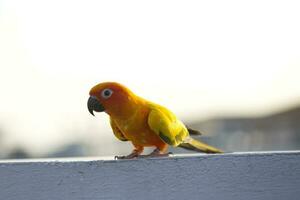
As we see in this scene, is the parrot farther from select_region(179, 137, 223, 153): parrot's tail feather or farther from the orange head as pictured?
select_region(179, 137, 223, 153): parrot's tail feather

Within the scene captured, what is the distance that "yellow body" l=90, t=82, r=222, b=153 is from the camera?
10.5ft

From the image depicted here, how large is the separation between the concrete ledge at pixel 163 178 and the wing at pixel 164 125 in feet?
1.99

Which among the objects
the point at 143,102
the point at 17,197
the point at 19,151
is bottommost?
the point at 17,197

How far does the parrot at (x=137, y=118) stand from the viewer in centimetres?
320

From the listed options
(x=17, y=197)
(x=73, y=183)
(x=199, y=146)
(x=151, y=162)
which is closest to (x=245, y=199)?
(x=151, y=162)

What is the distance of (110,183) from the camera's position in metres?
2.56

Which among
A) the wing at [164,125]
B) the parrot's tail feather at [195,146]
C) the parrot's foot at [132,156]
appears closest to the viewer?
the parrot's foot at [132,156]

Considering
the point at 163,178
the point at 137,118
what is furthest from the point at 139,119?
the point at 163,178

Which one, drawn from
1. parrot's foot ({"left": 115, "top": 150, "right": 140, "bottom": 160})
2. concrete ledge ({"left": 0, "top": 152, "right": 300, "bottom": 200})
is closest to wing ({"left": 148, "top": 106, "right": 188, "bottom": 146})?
parrot's foot ({"left": 115, "top": 150, "right": 140, "bottom": 160})

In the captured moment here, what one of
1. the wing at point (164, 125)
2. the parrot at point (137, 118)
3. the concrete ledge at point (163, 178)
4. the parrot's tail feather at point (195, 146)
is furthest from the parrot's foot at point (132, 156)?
the parrot's tail feather at point (195, 146)

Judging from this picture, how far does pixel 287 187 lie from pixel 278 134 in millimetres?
20857

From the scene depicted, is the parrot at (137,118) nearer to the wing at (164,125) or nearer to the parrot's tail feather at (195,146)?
the wing at (164,125)

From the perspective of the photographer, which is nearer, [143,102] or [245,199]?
[245,199]

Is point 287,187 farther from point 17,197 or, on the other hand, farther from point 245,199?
point 17,197
